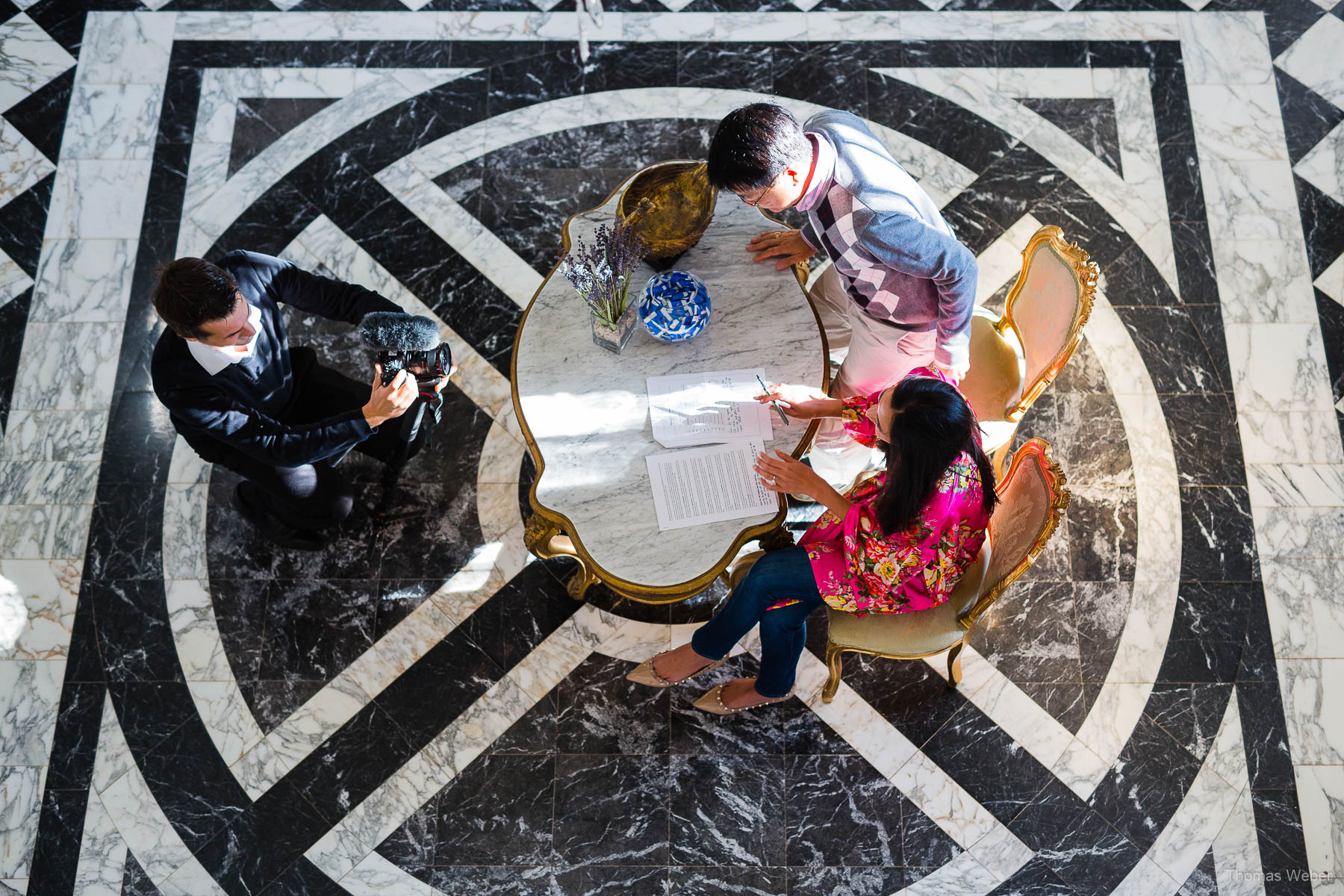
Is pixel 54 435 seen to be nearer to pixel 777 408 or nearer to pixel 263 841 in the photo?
pixel 263 841

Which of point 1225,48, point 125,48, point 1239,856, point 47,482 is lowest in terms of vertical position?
point 1239,856

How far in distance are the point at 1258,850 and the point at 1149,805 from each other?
14.2 inches

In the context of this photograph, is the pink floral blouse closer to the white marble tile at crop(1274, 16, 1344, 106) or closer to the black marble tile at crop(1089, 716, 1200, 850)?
the black marble tile at crop(1089, 716, 1200, 850)

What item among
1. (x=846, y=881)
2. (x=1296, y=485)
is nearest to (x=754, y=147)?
(x=846, y=881)

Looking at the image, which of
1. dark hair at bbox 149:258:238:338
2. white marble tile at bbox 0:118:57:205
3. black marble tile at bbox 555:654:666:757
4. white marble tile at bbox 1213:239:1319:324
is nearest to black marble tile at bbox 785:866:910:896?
black marble tile at bbox 555:654:666:757

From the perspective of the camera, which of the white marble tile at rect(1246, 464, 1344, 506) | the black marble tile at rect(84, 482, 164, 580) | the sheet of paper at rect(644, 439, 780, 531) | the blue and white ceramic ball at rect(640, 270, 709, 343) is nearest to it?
the sheet of paper at rect(644, 439, 780, 531)

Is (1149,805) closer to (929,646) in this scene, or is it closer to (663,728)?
(929,646)

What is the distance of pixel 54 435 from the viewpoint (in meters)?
3.37

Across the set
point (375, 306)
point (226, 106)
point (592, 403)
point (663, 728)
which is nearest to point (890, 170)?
point (592, 403)

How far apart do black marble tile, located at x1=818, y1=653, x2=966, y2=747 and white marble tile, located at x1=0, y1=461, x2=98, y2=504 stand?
280 centimetres

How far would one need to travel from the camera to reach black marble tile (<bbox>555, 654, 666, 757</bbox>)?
9.95 feet

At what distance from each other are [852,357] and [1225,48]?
2.54 meters

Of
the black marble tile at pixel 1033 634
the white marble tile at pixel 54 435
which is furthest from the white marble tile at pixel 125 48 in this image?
the black marble tile at pixel 1033 634

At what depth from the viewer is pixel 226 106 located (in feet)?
12.6
